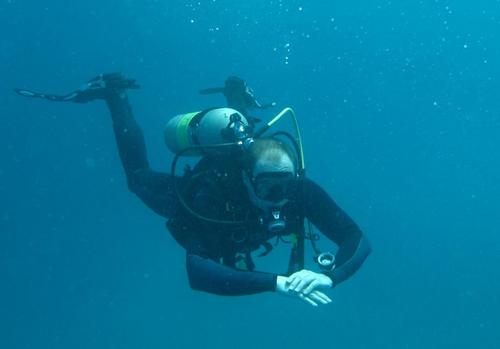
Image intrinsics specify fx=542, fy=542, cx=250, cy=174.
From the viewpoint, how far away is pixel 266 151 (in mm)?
3689

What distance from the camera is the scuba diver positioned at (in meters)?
3.35

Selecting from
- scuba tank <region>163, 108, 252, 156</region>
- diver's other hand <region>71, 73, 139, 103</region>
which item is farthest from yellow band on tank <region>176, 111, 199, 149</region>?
diver's other hand <region>71, 73, 139, 103</region>

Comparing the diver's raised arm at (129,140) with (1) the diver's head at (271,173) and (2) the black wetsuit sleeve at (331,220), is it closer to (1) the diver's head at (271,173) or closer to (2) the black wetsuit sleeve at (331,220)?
(2) the black wetsuit sleeve at (331,220)

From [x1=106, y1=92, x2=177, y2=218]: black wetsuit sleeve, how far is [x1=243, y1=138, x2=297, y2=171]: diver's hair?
168cm

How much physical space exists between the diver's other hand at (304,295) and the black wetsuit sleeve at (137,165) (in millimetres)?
2299

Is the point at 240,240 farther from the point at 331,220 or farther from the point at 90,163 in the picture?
the point at 90,163

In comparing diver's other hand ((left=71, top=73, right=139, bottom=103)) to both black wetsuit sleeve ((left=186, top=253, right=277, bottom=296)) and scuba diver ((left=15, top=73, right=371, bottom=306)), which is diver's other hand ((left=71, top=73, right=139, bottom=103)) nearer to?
scuba diver ((left=15, top=73, right=371, bottom=306))

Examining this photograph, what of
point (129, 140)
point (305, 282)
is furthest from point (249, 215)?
point (129, 140)

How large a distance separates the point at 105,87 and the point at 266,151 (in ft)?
12.8

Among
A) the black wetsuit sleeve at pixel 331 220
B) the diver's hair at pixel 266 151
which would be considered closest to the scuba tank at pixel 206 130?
the diver's hair at pixel 266 151

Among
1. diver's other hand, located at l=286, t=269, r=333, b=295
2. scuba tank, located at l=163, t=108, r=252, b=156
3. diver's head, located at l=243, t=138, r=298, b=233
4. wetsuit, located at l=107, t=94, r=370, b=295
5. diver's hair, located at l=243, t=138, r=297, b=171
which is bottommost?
diver's other hand, located at l=286, t=269, r=333, b=295

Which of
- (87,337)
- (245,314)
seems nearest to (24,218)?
(87,337)

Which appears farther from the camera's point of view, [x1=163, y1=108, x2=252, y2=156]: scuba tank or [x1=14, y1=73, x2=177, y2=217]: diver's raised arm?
[x1=14, y1=73, x2=177, y2=217]: diver's raised arm

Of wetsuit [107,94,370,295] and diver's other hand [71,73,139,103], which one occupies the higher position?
diver's other hand [71,73,139,103]
